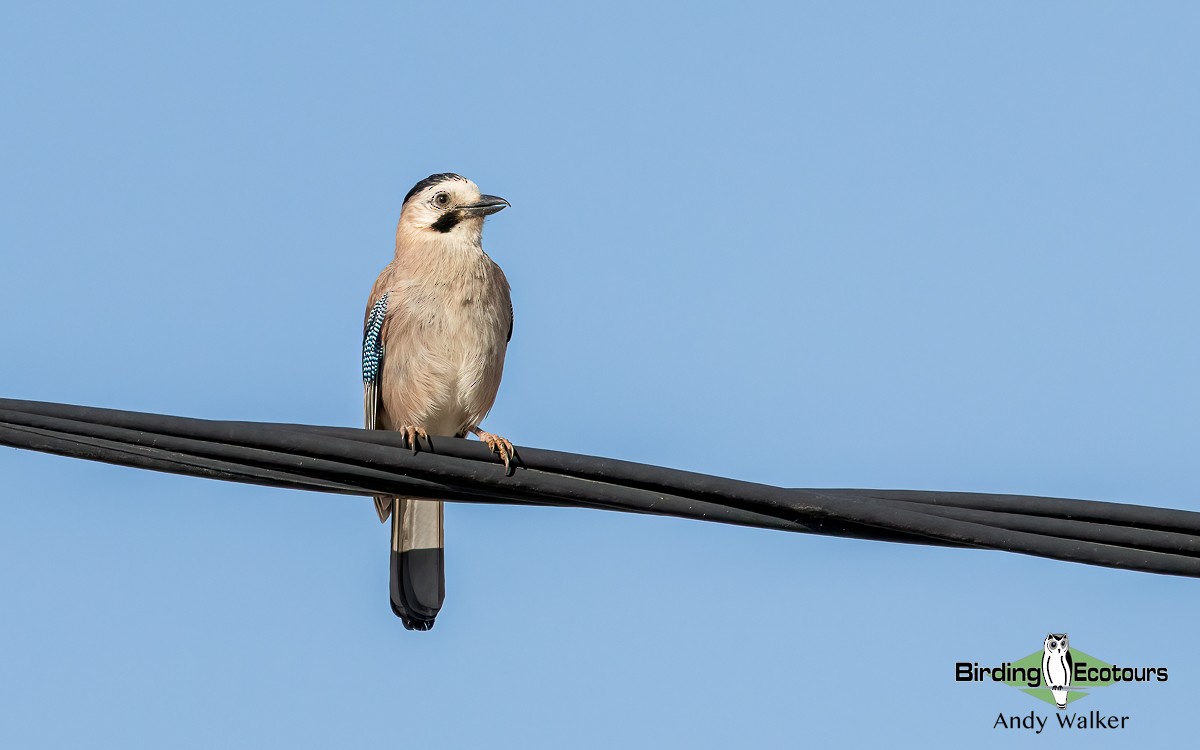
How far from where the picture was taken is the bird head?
8.64 meters

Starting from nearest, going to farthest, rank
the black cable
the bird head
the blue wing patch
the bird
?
the black cable < the bird < the blue wing patch < the bird head

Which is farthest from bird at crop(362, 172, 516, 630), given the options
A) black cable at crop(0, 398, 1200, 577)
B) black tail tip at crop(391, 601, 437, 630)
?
black cable at crop(0, 398, 1200, 577)

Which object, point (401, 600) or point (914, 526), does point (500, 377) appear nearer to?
point (401, 600)

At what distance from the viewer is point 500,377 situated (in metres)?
8.46

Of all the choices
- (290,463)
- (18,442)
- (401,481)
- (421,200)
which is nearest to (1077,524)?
(401,481)

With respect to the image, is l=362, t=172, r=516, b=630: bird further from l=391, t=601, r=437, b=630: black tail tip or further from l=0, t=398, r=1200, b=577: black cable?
l=0, t=398, r=1200, b=577: black cable

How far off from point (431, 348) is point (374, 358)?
537 millimetres

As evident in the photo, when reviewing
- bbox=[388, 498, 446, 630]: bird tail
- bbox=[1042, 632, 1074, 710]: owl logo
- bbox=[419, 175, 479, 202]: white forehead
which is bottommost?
bbox=[1042, 632, 1074, 710]: owl logo

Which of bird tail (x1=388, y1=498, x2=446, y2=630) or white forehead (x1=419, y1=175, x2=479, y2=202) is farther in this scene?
white forehead (x1=419, y1=175, x2=479, y2=202)

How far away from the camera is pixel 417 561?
8.42m

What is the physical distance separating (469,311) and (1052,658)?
4068mm

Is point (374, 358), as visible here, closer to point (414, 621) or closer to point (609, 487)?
point (414, 621)

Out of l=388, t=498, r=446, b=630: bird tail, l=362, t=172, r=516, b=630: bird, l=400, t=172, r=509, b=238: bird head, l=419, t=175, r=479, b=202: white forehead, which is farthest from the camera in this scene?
l=419, t=175, r=479, b=202: white forehead

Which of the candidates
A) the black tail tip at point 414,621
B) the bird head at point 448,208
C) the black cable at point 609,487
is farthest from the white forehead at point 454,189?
the black cable at point 609,487
